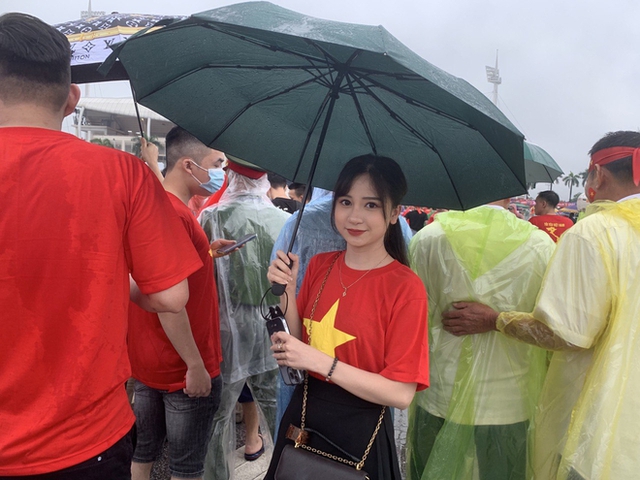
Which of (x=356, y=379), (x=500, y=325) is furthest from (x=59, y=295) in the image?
(x=500, y=325)

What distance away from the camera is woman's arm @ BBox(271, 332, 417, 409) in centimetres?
133

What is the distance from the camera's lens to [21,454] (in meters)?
1.07

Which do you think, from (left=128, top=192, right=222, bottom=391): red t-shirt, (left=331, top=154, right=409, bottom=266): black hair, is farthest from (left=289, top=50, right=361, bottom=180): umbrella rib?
(left=128, top=192, right=222, bottom=391): red t-shirt

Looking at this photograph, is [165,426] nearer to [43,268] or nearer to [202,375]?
[202,375]

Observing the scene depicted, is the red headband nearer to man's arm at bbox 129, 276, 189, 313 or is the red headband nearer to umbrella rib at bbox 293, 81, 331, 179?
umbrella rib at bbox 293, 81, 331, 179

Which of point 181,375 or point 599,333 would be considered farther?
point 181,375

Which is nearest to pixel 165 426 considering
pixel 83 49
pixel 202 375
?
pixel 202 375

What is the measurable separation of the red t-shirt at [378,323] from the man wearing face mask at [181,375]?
1.94 feet

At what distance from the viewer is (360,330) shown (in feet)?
4.78

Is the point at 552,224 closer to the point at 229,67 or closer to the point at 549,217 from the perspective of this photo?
the point at 549,217

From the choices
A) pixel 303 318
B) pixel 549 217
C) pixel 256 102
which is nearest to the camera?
pixel 303 318

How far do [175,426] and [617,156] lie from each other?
2072mm

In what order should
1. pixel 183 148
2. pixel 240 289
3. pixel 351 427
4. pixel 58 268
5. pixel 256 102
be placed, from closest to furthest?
pixel 58 268, pixel 351 427, pixel 256 102, pixel 183 148, pixel 240 289

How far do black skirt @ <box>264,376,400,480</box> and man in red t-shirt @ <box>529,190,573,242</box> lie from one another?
202 inches
